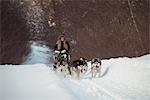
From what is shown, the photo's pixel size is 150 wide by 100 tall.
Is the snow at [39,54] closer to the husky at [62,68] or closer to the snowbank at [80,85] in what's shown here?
the snowbank at [80,85]

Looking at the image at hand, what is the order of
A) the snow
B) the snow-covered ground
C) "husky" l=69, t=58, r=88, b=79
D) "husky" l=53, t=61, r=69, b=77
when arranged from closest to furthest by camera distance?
1. the snow-covered ground
2. "husky" l=69, t=58, r=88, b=79
3. "husky" l=53, t=61, r=69, b=77
4. the snow

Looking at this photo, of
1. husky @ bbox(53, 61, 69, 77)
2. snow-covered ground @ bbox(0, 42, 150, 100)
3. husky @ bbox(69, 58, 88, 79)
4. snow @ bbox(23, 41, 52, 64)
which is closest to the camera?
snow-covered ground @ bbox(0, 42, 150, 100)

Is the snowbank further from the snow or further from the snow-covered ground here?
the snow

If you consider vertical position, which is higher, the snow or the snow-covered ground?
the snow-covered ground

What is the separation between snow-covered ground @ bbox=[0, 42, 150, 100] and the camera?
28.5 feet

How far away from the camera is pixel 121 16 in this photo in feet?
64.1

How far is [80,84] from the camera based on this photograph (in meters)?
10.9

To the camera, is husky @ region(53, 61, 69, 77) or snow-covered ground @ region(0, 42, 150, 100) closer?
snow-covered ground @ region(0, 42, 150, 100)

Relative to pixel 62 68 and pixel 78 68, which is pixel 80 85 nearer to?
pixel 78 68

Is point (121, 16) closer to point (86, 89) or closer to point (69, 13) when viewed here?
point (69, 13)

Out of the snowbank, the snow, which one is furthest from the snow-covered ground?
the snow

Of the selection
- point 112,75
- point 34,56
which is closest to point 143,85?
point 112,75

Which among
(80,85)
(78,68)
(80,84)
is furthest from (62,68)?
(80,85)

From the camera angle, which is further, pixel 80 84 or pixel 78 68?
pixel 78 68
